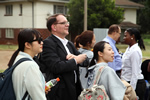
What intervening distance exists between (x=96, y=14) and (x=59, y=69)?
83.9ft

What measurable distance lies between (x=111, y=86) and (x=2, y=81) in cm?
149

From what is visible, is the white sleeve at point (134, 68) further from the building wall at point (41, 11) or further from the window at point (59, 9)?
the window at point (59, 9)

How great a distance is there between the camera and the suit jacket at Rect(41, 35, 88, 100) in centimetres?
346

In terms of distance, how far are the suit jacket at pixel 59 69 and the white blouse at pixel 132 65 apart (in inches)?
68.2

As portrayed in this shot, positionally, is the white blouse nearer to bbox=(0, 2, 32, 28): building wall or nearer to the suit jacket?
the suit jacket

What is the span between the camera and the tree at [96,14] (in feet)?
93.6

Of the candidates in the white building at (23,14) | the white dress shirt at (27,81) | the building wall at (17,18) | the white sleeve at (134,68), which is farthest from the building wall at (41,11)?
the white dress shirt at (27,81)

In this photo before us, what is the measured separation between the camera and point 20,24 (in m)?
33.5

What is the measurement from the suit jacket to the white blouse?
173 cm

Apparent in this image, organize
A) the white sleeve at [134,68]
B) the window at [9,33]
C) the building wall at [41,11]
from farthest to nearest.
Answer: the window at [9,33]
the building wall at [41,11]
the white sleeve at [134,68]

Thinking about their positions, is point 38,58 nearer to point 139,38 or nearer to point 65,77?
point 65,77

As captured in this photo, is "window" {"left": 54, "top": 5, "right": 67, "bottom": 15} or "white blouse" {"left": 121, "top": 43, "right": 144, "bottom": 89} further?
"window" {"left": 54, "top": 5, "right": 67, "bottom": 15}

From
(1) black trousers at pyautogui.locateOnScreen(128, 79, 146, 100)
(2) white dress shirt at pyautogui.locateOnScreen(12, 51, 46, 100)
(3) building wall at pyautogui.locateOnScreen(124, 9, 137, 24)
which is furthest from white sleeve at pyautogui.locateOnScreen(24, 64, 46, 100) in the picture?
(3) building wall at pyautogui.locateOnScreen(124, 9, 137, 24)

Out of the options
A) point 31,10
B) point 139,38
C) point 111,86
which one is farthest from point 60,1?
point 111,86
